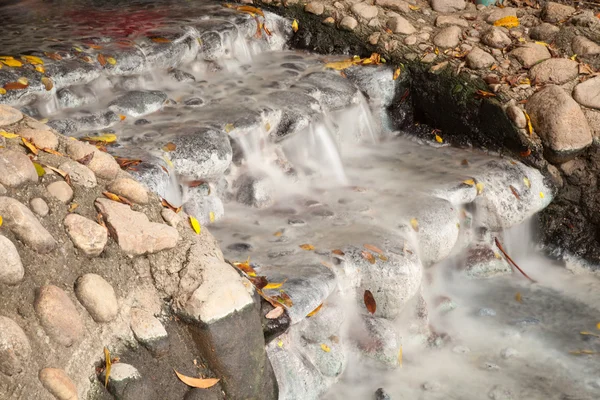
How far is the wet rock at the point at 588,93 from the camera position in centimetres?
577

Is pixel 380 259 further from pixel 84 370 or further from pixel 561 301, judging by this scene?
pixel 84 370

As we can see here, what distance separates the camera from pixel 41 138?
11.4 ft

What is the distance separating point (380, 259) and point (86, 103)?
2.20 metres

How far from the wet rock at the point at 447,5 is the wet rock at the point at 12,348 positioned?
4945 mm

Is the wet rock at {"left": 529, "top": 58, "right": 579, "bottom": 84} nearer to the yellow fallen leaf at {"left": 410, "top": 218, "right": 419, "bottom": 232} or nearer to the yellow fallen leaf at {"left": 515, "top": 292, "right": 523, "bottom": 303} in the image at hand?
the yellow fallen leaf at {"left": 515, "top": 292, "right": 523, "bottom": 303}

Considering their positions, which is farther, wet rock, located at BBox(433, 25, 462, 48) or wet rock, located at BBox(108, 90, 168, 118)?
wet rock, located at BBox(433, 25, 462, 48)

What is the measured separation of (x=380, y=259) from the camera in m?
4.55

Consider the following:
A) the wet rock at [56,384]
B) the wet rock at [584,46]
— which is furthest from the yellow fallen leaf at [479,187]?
the wet rock at [56,384]

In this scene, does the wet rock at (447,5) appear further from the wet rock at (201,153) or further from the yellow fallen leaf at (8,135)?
the yellow fallen leaf at (8,135)

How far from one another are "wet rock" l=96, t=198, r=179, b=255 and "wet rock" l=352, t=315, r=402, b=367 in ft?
4.99

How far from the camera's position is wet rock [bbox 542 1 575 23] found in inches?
252

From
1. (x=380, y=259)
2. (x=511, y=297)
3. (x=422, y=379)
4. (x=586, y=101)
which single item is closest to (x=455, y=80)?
(x=586, y=101)

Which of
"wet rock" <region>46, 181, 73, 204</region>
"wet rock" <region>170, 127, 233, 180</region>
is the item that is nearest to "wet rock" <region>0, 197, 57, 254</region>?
"wet rock" <region>46, 181, 73, 204</region>

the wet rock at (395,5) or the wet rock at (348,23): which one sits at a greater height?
the wet rock at (395,5)
